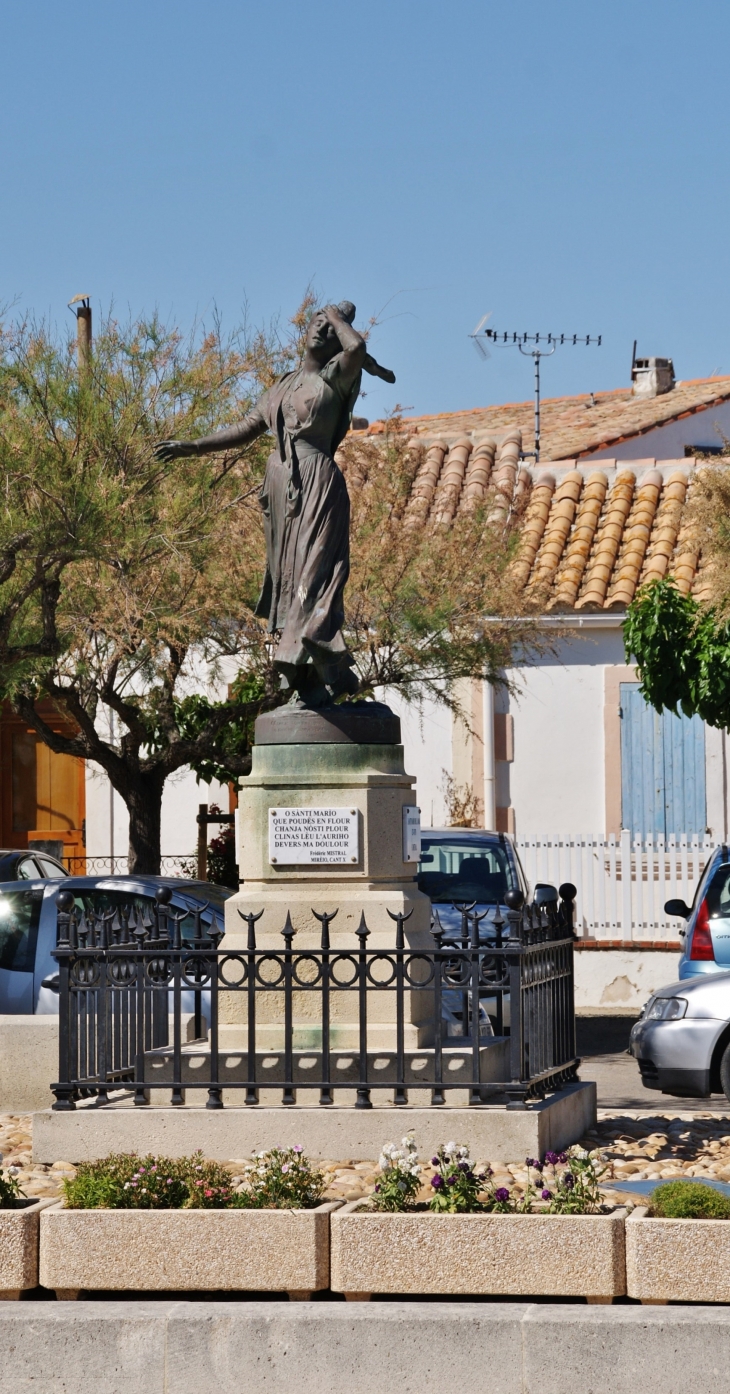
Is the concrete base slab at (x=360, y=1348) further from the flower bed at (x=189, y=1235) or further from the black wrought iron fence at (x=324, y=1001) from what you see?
the black wrought iron fence at (x=324, y=1001)

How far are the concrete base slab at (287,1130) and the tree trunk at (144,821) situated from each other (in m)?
8.49

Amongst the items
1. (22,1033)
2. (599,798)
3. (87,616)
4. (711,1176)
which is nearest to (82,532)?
(22,1033)

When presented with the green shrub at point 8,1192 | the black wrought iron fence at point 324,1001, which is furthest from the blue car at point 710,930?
the green shrub at point 8,1192

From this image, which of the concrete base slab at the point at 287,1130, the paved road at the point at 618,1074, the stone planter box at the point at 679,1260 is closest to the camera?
the stone planter box at the point at 679,1260

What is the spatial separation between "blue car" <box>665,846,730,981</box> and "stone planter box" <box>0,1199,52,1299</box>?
8.02 metres

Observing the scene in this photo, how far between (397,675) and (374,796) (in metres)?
7.57

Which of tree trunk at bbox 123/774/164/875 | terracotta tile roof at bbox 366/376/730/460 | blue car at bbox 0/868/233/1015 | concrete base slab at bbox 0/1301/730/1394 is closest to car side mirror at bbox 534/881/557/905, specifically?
blue car at bbox 0/868/233/1015

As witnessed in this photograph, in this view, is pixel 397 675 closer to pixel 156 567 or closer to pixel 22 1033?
pixel 156 567

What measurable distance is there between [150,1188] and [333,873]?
91.6 inches

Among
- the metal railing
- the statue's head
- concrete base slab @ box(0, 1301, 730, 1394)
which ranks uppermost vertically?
the statue's head

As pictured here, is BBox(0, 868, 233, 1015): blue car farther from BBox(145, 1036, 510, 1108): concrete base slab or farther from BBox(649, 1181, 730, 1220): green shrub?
BBox(649, 1181, 730, 1220): green shrub

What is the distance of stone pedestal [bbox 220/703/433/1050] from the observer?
814cm

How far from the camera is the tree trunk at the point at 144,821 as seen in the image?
16.1m

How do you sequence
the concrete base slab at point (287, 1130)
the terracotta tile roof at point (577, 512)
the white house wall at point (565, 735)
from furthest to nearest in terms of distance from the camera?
the white house wall at point (565, 735) < the terracotta tile roof at point (577, 512) < the concrete base slab at point (287, 1130)
